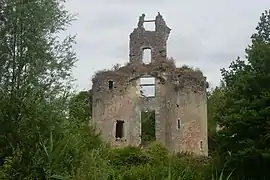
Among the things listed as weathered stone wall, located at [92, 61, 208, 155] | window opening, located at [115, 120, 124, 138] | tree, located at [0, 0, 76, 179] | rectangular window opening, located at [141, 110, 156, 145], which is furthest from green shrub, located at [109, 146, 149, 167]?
tree, located at [0, 0, 76, 179]

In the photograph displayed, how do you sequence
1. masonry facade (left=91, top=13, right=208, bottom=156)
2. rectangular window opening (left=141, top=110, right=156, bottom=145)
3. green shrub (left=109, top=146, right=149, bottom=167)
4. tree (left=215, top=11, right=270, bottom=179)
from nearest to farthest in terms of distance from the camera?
tree (left=215, top=11, right=270, bottom=179), green shrub (left=109, top=146, right=149, bottom=167), masonry facade (left=91, top=13, right=208, bottom=156), rectangular window opening (left=141, top=110, right=156, bottom=145)

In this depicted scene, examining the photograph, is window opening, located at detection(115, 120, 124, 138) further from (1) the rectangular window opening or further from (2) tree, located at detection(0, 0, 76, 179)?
(2) tree, located at detection(0, 0, 76, 179)

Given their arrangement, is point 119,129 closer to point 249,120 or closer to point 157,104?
point 157,104

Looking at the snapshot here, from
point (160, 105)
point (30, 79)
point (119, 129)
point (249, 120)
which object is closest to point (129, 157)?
point (119, 129)

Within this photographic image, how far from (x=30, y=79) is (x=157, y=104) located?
22508mm

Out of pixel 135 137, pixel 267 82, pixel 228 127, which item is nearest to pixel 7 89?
pixel 228 127

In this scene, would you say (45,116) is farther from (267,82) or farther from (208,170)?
(267,82)

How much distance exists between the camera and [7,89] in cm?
1650

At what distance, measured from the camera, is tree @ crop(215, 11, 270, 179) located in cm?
1914

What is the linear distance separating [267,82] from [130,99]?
1835 cm

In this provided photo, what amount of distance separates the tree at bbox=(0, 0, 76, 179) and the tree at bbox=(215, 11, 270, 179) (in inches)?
252

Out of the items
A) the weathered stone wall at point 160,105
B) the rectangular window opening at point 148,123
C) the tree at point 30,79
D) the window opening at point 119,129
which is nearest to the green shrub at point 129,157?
the weathered stone wall at point 160,105

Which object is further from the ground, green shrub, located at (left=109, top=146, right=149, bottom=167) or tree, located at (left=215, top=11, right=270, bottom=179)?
tree, located at (left=215, top=11, right=270, bottom=179)

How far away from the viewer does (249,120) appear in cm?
1953
